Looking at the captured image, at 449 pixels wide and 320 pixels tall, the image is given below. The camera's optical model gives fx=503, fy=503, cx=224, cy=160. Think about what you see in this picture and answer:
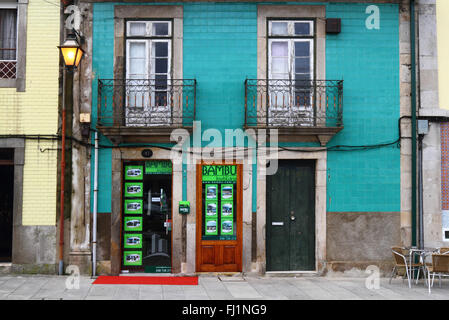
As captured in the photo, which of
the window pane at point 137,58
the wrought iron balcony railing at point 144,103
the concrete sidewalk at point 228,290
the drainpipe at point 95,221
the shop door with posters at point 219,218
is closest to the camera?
the concrete sidewalk at point 228,290

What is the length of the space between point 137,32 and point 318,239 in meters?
5.80

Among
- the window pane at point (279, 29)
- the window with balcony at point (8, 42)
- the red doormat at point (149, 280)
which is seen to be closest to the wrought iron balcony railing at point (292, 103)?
the window pane at point (279, 29)

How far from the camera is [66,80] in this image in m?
10.4

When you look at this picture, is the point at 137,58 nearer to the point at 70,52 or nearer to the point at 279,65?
the point at 70,52

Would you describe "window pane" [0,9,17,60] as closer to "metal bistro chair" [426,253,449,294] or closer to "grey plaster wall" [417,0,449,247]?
"grey plaster wall" [417,0,449,247]

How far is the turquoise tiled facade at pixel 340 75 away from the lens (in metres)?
10.5

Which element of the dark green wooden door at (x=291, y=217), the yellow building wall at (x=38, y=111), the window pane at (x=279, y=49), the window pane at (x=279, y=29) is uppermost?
the window pane at (x=279, y=29)

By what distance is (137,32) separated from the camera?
35.0 feet

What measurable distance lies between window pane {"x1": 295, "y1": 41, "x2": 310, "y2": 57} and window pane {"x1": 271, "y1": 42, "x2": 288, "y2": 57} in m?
0.24

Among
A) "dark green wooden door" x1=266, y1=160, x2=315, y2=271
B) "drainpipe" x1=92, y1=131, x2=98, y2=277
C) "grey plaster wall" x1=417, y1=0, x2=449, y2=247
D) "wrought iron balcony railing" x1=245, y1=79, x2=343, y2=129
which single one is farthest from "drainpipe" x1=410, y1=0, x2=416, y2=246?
"drainpipe" x1=92, y1=131, x2=98, y2=277

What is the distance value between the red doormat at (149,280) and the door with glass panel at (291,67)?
372 centimetres

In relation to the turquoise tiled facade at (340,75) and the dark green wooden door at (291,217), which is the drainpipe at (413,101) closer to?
the turquoise tiled facade at (340,75)

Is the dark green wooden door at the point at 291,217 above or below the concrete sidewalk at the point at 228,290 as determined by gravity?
above

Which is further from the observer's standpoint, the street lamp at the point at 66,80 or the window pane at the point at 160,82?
the window pane at the point at 160,82
